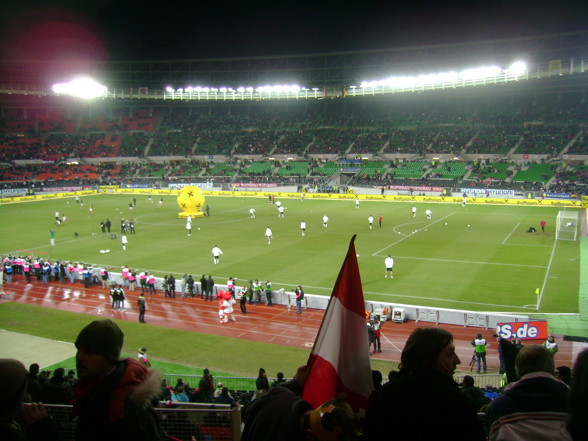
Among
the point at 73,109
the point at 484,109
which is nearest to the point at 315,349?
the point at 484,109

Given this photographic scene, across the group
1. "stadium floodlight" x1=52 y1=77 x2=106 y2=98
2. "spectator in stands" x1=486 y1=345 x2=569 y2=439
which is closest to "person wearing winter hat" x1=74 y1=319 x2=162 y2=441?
"spectator in stands" x1=486 y1=345 x2=569 y2=439

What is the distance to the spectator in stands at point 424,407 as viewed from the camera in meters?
2.65

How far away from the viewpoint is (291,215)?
48781mm

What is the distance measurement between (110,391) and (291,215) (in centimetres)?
4575

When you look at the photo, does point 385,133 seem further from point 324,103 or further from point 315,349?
point 315,349

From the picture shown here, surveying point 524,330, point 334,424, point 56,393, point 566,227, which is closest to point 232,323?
point 524,330

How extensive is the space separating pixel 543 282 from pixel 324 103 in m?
84.3

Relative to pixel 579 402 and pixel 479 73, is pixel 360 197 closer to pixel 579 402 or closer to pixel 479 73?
pixel 479 73

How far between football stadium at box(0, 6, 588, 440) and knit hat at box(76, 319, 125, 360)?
2 centimetres

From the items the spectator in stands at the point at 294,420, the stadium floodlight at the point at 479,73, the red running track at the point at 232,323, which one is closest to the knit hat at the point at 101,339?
the spectator in stands at the point at 294,420

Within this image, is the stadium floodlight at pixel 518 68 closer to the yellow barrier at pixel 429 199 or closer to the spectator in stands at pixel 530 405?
the yellow barrier at pixel 429 199

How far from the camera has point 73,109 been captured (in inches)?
4210

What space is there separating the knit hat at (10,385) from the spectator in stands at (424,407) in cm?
209

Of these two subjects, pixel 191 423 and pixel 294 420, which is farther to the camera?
pixel 191 423
